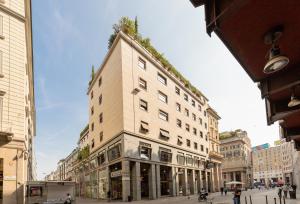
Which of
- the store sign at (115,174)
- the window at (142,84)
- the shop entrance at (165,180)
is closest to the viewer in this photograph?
the store sign at (115,174)

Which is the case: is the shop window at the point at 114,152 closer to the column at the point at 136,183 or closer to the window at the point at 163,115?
the column at the point at 136,183

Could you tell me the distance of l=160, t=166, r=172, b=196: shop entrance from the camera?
37.9m

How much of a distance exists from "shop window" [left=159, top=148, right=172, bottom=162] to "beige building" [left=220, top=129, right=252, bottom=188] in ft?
165

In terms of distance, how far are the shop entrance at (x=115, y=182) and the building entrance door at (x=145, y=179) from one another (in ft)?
10.5

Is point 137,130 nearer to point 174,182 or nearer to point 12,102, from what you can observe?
point 174,182

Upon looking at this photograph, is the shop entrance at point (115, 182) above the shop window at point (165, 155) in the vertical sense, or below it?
below

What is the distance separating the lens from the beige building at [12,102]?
18953mm

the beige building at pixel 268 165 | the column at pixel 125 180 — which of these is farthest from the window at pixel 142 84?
the beige building at pixel 268 165

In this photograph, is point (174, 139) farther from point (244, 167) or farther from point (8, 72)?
point (244, 167)

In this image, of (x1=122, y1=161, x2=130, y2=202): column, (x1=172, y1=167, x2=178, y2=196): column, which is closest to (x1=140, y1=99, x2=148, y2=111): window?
(x1=122, y1=161, x2=130, y2=202): column

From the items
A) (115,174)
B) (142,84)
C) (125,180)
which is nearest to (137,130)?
(115,174)

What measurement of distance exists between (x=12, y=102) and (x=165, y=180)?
2545 centimetres

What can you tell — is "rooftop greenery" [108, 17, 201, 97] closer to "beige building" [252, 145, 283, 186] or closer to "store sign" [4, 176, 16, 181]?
"store sign" [4, 176, 16, 181]

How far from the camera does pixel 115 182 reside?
111 ft
